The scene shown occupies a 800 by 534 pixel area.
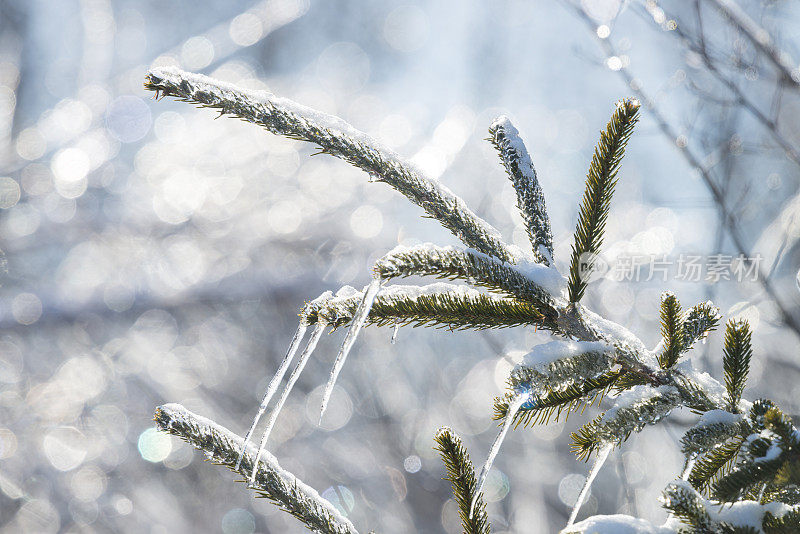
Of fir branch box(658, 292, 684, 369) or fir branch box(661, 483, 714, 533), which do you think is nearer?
fir branch box(661, 483, 714, 533)

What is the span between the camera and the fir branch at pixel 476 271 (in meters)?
0.55

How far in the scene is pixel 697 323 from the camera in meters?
0.66

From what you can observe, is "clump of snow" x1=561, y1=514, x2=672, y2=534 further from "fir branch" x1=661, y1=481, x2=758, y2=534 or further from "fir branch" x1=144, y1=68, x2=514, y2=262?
"fir branch" x1=144, y1=68, x2=514, y2=262

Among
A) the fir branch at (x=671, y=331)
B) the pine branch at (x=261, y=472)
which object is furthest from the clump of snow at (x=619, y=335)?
the pine branch at (x=261, y=472)

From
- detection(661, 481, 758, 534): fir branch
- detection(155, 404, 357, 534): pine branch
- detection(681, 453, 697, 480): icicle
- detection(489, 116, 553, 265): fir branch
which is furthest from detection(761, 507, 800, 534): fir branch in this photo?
detection(155, 404, 357, 534): pine branch

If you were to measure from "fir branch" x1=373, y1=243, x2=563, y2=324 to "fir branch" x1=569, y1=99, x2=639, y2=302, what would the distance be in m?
0.04

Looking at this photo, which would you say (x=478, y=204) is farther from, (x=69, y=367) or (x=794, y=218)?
(x=69, y=367)

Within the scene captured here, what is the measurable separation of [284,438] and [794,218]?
199 inches

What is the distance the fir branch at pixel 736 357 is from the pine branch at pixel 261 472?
1.83 feet

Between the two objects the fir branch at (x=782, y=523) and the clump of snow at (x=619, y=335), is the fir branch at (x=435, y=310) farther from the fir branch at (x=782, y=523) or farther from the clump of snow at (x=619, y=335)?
the fir branch at (x=782, y=523)

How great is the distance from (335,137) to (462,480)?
0.49 metres

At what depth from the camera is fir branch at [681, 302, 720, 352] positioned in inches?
26.0

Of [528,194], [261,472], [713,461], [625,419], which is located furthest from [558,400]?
[261,472]

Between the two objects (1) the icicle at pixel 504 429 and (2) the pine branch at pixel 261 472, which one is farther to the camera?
(2) the pine branch at pixel 261 472
